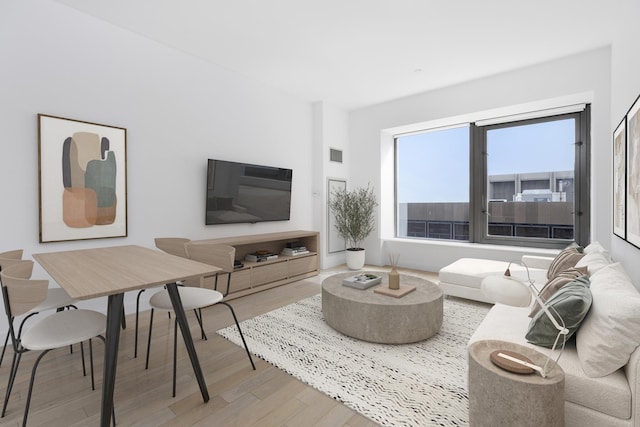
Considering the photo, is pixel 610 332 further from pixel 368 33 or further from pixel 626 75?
pixel 368 33

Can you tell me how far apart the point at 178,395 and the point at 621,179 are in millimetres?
3644

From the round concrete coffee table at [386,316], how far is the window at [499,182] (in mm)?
2912

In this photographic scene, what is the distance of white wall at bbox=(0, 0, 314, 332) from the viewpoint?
8.99 ft

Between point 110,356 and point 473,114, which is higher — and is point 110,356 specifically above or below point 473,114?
below

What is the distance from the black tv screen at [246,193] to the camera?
13.5 feet

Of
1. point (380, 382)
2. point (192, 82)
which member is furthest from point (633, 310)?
point (192, 82)

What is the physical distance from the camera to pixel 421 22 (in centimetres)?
325

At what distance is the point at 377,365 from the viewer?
2299 mm

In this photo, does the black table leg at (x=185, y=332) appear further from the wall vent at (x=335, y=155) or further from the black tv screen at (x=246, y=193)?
the wall vent at (x=335, y=155)

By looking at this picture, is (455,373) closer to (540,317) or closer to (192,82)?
(540,317)

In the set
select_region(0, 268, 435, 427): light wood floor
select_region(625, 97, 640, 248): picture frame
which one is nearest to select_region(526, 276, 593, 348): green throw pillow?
select_region(625, 97, 640, 248): picture frame

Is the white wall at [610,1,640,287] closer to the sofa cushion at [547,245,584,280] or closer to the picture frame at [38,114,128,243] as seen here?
the sofa cushion at [547,245,584,280]

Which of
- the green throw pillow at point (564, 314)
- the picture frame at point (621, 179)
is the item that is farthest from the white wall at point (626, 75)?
the green throw pillow at point (564, 314)

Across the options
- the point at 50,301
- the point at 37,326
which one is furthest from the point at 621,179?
the point at 50,301
